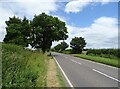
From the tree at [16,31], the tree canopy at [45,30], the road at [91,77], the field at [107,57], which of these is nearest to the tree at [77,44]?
the field at [107,57]

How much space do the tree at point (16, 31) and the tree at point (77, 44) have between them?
47.2 meters

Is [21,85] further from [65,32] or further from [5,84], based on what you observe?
[65,32]

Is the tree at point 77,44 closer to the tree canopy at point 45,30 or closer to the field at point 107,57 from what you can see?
the field at point 107,57

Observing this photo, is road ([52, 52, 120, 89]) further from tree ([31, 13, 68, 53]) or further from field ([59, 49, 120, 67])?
tree ([31, 13, 68, 53])

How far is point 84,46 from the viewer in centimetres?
12200

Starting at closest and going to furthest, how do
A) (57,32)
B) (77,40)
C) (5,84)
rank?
(5,84) → (57,32) → (77,40)

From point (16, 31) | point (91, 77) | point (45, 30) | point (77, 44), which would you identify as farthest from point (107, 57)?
point (77, 44)

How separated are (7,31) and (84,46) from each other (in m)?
66.1

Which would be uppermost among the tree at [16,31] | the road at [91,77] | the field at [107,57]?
the tree at [16,31]

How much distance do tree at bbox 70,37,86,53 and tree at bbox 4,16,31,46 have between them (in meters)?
47.2

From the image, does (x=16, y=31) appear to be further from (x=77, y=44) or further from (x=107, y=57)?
(x=77, y=44)

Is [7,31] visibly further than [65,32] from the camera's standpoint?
No

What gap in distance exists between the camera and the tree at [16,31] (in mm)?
56531

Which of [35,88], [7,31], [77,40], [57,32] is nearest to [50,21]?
[57,32]
